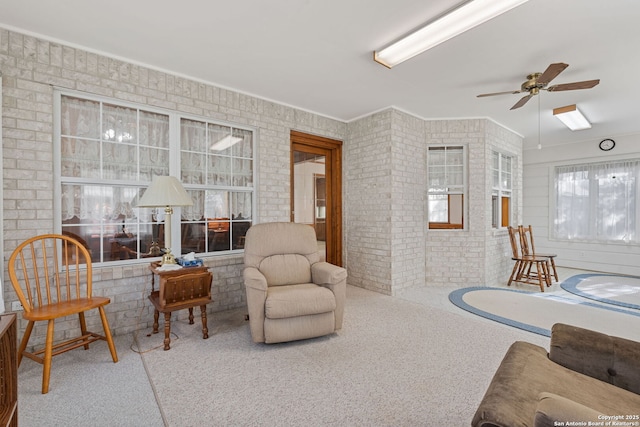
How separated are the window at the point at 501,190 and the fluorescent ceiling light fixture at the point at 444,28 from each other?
3268mm

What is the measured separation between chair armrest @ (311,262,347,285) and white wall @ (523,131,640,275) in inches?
241

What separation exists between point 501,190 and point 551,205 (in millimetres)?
2158

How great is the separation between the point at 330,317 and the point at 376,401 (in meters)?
0.92

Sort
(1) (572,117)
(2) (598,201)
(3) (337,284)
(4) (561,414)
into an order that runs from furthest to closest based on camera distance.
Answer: (2) (598,201) < (1) (572,117) < (3) (337,284) < (4) (561,414)

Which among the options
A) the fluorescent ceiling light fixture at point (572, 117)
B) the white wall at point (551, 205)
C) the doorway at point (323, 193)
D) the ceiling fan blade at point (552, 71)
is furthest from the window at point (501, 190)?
the doorway at point (323, 193)

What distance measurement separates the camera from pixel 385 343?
2656 millimetres

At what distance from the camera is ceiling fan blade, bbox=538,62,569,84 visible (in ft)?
8.17

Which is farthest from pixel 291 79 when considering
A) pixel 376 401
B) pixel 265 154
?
pixel 376 401

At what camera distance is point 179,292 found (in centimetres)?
264

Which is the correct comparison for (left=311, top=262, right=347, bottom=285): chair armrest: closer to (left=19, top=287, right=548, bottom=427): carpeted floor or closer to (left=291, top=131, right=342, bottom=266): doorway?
(left=19, top=287, right=548, bottom=427): carpeted floor

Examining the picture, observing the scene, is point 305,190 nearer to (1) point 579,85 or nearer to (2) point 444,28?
(2) point 444,28

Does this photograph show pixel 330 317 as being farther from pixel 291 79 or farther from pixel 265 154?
pixel 291 79

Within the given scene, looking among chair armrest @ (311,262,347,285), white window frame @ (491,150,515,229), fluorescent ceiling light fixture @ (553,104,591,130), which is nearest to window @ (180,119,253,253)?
chair armrest @ (311,262,347,285)

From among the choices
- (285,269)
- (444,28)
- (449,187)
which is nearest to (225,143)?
(285,269)
